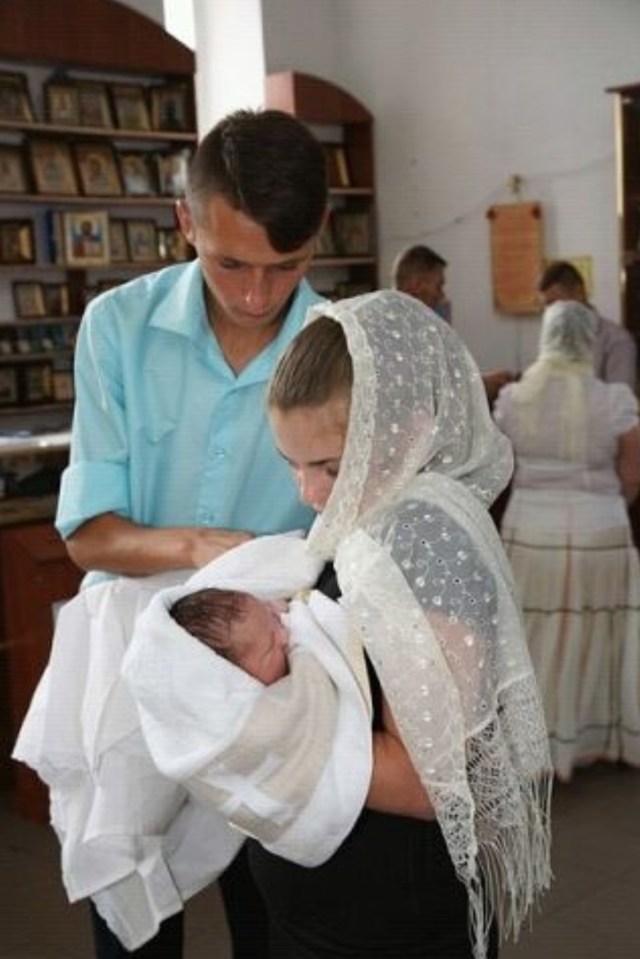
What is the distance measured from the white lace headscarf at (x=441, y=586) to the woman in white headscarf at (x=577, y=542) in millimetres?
2253

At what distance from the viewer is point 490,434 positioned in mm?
1184

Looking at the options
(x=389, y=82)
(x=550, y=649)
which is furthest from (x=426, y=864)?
(x=389, y=82)

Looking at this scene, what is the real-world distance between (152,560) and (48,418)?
466cm

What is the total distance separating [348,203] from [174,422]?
19.9ft

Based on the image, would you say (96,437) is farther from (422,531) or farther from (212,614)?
(422,531)

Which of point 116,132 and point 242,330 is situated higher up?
point 116,132

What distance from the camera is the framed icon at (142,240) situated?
5996 mm

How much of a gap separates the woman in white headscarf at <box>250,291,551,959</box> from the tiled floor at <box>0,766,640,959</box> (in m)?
1.36

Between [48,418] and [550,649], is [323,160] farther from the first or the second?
[48,418]

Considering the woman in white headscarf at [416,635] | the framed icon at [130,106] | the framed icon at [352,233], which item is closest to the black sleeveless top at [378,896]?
the woman in white headscarf at [416,635]

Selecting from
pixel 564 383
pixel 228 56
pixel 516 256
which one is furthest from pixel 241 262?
pixel 228 56

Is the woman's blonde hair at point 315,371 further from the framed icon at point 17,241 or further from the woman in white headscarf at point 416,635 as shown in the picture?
the framed icon at point 17,241

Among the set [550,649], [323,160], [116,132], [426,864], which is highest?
[116,132]

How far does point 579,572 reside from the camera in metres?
3.40
